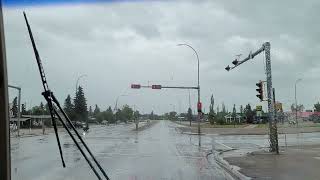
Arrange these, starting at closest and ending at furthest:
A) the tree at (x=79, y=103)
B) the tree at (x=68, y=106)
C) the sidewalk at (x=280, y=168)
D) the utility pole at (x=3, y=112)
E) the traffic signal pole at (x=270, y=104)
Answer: the utility pole at (x=3, y=112), the sidewalk at (x=280, y=168), the tree at (x=68, y=106), the traffic signal pole at (x=270, y=104), the tree at (x=79, y=103)

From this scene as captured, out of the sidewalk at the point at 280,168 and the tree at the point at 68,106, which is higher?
the tree at the point at 68,106

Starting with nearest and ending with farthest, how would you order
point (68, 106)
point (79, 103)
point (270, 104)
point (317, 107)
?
point (270, 104)
point (68, 106)
point (79, 103)
point (317, 107)

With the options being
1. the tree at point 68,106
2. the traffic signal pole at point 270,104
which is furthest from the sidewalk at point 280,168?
the tree at point 68,106

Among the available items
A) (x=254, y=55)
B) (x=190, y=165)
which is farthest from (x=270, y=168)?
(x=254, y=55)

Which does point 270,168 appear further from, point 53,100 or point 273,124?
point 53,100

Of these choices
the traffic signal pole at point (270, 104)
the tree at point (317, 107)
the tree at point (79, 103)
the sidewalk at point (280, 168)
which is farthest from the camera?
the tree at point (317, 107)

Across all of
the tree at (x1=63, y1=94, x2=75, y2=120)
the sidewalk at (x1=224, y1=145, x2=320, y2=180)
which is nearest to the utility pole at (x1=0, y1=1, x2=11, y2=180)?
the sidewalk at (x1=224, y1=145, x2=320, y2=180)

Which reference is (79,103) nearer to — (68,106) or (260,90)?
Answer: (68,106)

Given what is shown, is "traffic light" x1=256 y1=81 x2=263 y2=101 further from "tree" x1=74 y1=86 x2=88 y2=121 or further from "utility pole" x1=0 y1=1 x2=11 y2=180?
"utility pole" x1=0 y1=1 x2=11 y2=180

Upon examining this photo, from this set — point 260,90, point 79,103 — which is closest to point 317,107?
point 79,103

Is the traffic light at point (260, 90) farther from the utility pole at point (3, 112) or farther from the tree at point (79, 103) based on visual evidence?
the utility pole at point (3, 112)

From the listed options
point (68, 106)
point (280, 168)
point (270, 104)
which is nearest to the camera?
point (280, 168)

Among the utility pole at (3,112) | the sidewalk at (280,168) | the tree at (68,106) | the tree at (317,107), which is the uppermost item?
the tree at (317,107)

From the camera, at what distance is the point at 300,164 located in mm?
19812
